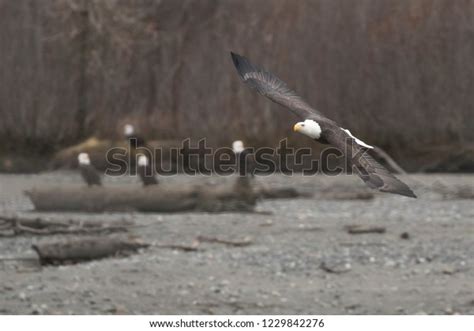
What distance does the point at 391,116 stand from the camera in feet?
58.3

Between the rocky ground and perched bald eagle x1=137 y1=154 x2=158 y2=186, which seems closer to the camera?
the rocky ground

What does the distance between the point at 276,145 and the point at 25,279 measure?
682 centimetres

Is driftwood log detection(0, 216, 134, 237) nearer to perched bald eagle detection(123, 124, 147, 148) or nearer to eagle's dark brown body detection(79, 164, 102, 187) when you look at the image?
eagle's dark brown body detection(79, 164, 102, 187)

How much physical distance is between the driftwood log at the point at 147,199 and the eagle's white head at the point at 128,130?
12.4 feet

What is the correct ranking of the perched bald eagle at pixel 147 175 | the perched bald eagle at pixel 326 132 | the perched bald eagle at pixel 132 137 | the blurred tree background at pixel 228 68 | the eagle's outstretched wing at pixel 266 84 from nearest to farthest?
the perched bald eagle at pixel 326 132 < the eagle's outstretched wing at pixel 266 84 < the perched bald eagle at pixel 147 175 < the blurred tree background at pixel 228 68 < the perched bald eagle at pixel 132 137

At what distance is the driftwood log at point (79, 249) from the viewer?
39.0 ft

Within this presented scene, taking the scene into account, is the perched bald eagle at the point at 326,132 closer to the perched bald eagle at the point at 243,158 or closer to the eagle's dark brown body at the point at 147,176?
the eagle's dark brown body at the point at 147,176

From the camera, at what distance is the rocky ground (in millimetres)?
10992

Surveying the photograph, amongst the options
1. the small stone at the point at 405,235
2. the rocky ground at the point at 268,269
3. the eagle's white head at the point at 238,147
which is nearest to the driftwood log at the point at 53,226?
the rocky ground at the point at 268,269

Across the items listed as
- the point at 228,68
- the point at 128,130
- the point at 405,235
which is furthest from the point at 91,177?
the point at 405,235

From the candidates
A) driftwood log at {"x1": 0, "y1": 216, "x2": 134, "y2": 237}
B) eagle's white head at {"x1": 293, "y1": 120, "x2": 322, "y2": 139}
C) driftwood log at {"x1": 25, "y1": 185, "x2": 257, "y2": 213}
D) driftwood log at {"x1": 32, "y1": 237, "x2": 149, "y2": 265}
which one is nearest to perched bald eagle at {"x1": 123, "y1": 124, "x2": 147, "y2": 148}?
driftwood log at {"x1": 25, "y1": 185, "x2": 257, "y2": 213}

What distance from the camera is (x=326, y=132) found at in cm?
869

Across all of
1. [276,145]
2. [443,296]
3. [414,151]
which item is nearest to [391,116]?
[414,151]

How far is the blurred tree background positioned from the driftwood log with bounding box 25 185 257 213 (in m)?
3.44
